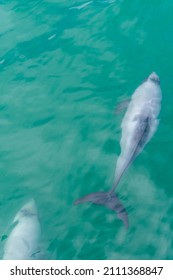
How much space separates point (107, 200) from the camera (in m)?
9.13

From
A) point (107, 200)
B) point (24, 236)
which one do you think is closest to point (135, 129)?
point (107, 200)

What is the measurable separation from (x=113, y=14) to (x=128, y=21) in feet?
2.69

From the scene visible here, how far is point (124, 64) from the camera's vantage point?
1310 cm

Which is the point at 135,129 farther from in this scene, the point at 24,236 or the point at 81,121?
the point at 24,236

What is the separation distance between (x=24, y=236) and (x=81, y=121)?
4.19m

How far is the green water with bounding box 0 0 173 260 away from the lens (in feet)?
29.7

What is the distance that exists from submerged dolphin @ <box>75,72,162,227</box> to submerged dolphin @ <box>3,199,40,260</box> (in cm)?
131

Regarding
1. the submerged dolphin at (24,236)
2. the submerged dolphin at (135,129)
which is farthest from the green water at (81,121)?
the submerged dolphin at (135,129)

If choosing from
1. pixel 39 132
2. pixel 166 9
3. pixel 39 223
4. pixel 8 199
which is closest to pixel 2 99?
pixel 39 132

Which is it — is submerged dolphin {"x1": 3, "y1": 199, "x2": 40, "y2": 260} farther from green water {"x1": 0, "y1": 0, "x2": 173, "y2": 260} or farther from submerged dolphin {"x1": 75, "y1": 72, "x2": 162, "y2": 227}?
submerged dolphin {"x1": 75, "y1": 72, "x2": 162, "y2": 227}

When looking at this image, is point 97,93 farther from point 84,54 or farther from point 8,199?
point 8,199

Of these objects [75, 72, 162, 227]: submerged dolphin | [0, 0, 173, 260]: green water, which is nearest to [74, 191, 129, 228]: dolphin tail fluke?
[75, 72, 162, 227]: submerged dolphin

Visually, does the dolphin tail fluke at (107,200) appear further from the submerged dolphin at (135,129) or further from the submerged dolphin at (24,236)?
the submerged dolphin at (24,236)
